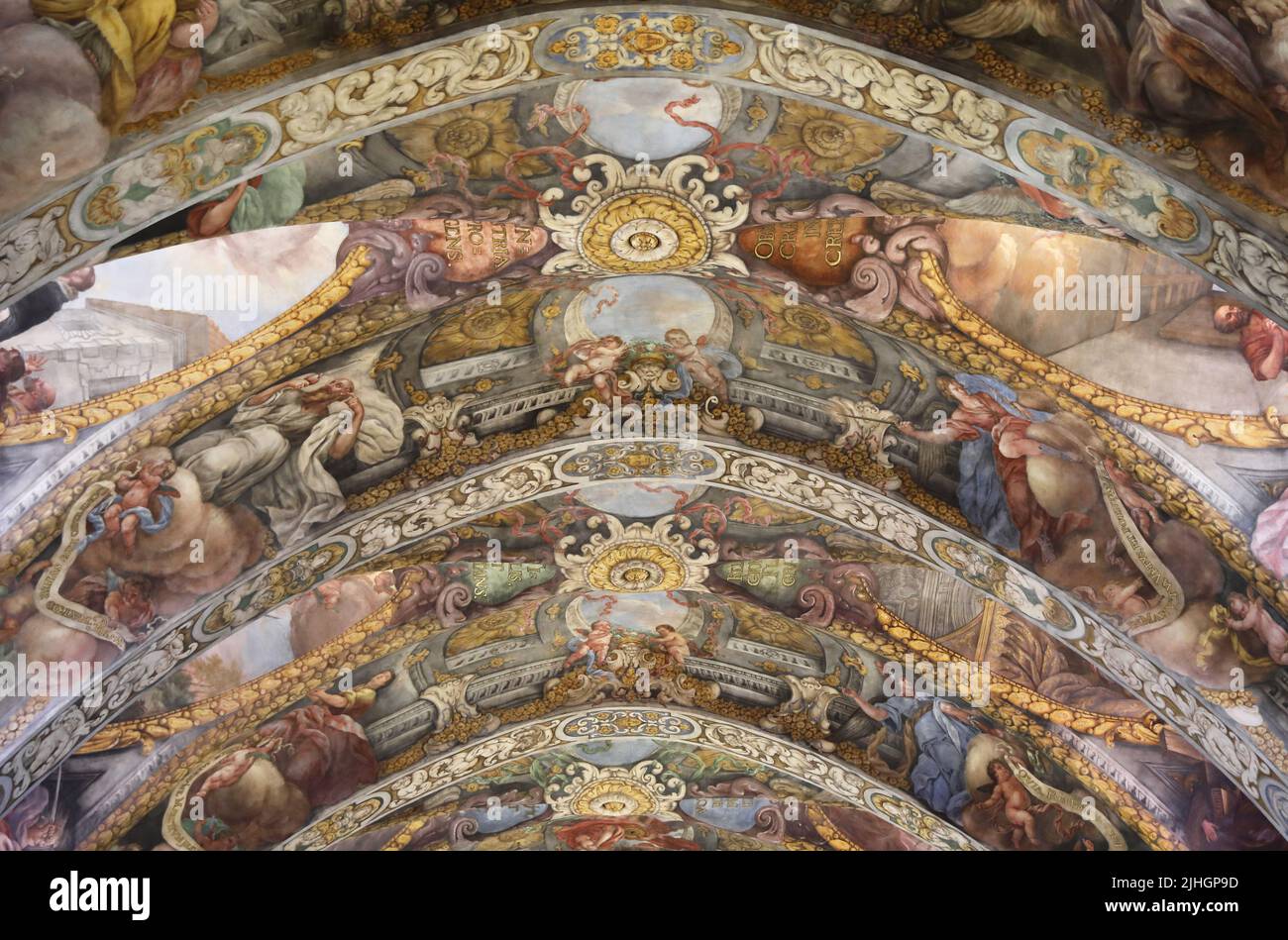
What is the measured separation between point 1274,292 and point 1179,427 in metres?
2.38

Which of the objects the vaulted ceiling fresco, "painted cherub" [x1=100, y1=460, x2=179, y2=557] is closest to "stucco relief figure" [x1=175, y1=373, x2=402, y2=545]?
the vaulted ceiling fresco

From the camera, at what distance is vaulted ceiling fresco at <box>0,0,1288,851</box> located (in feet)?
32.2

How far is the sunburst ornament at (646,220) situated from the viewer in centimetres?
1165

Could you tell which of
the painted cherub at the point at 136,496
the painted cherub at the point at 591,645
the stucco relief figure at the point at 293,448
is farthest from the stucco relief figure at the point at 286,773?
the painted cherub at the point at 136,496

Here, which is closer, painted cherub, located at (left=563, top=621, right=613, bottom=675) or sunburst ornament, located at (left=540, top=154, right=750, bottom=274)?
sunburst ornament, located at (left=540, top=154, right=750, bottom=274)

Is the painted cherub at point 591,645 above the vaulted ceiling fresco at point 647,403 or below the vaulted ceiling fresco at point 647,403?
above

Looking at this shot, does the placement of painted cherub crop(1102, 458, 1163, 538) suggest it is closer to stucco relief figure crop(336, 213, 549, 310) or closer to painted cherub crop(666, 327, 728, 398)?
painted cherub crop(666, 327, 728, 398)

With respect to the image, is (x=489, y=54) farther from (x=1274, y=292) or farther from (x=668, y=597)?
(x=668, y=597)

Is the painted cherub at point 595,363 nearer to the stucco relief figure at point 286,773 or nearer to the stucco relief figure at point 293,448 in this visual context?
the stucco relief figure at point 293,448

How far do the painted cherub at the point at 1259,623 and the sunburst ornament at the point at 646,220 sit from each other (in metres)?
4.76

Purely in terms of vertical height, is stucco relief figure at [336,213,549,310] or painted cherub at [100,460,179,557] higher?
stucco relief figure at [336,213,549,310]

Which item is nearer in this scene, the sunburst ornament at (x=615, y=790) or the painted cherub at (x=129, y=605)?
the painted cherub at (x=129, y=605)

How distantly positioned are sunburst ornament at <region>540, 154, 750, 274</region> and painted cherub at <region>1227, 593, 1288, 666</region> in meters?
4.76

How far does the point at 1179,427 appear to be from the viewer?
12180mm
